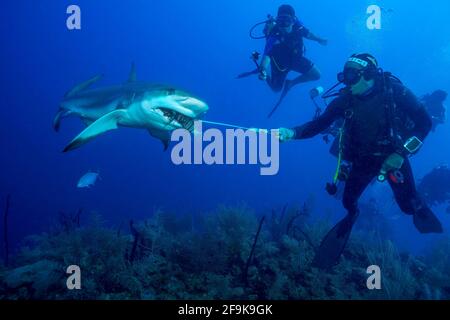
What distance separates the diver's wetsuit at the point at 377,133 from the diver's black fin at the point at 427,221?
0.15 m

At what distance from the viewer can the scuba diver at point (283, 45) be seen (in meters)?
10.1

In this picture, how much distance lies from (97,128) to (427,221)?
254 inches

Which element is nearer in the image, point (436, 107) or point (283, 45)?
point (283, 45)

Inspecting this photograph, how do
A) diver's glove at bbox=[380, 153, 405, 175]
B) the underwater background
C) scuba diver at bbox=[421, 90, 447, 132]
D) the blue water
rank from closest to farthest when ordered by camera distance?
1. diver's glove at bbox=[380, 153, 405, 175]
2. scuba diver at bbox=[421, 90, 447, 132]
3. the underwater background
4. the blue water

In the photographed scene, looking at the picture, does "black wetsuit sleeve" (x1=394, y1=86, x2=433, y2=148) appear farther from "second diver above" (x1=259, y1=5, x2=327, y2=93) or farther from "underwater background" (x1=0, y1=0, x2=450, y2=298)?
"second diver above" (x1=259, y1=5, x2=327, y2=93)

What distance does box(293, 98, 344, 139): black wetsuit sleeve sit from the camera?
22.2ft

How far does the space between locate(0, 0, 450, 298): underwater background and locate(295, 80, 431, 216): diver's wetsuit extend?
232cm

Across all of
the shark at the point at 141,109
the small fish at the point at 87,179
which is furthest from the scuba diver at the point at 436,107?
the small fish at the point at 87,179

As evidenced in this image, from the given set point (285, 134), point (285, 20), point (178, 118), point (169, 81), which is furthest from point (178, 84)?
point (169, 81)

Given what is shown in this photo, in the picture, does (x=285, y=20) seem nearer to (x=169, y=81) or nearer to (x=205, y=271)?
(x=205, y=271)

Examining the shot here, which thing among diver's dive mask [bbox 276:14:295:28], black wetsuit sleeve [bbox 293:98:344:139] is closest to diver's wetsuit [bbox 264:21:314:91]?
diver's dive mask [bbox 276:14:295:28]

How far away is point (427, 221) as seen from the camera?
6.44m

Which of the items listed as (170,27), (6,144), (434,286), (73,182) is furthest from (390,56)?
(434,286)
